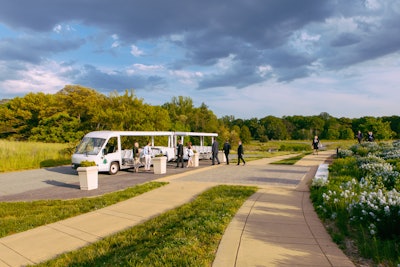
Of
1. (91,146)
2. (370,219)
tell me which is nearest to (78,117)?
(91,146)

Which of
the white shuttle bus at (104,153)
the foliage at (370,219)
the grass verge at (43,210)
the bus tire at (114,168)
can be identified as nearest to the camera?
the foliage at (370,219)

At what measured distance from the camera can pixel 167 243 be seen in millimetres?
4270

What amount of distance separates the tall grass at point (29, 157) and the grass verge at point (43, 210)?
9.62 metres

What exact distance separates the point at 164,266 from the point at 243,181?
26.1 ft

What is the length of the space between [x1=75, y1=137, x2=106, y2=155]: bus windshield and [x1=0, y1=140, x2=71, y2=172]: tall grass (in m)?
4.79

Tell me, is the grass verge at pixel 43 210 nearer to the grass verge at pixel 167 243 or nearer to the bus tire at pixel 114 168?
the grass verge at pixel 167 243

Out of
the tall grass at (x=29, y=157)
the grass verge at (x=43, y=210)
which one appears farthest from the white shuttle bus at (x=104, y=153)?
the grass verge at (x=43, y=210)

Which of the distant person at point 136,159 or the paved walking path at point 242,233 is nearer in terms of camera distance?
the paved walking path at point 242,233

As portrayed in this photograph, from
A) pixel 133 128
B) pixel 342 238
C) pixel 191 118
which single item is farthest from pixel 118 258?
pixel 191 118

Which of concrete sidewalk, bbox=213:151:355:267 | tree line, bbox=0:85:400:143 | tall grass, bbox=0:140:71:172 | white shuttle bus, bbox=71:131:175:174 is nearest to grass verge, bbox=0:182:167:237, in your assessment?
concrete sidewalk, bbox=213:151:355:267

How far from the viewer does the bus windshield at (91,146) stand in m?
14.2

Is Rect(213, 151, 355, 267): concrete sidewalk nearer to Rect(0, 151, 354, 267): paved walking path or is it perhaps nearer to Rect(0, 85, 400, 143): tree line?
Rect(0, 151, 354, 267): paved walking path

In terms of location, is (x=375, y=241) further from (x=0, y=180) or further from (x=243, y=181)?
(x=0, y=180)

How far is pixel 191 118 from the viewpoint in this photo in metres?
70.1
